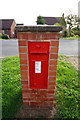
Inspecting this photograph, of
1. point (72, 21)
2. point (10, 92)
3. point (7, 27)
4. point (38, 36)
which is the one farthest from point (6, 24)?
point (38, 36)

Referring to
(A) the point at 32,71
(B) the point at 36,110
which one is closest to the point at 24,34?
(A) the point at 32,71

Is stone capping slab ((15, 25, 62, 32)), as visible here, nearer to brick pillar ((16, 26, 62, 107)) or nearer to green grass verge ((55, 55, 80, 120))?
brick pillar ((16, 26, 62, 107))

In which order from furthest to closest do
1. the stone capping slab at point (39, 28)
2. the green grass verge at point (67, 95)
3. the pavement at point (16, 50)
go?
the pavement at point (16, 50), the green grass verge at point (67, 95), the stone capping slab at point (39, 28)

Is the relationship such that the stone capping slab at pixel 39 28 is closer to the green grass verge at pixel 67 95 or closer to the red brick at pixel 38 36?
the red brick at pixel 38 36

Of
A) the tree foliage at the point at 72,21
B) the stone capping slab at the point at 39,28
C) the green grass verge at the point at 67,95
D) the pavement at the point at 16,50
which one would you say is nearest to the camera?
the stone capping slab at the point at 39,28

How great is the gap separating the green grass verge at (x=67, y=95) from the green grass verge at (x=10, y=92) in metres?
0.86

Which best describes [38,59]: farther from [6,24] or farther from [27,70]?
[6,24]

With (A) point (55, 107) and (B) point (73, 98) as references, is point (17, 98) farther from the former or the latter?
(B) point (73, 98)

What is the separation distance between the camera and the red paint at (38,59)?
2.21 m

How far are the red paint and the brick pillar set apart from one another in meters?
0.06

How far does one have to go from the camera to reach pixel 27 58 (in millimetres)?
2330

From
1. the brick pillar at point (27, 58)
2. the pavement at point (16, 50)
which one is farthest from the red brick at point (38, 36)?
the pavement at point (16, 50)

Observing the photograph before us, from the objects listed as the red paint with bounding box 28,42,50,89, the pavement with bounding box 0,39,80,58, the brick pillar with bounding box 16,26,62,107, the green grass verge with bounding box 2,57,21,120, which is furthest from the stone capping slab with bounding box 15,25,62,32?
the pavement with bounding box 0,39,80,58

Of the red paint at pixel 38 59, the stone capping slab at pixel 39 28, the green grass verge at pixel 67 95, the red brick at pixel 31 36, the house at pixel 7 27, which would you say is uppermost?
the house at pixel 7 27
